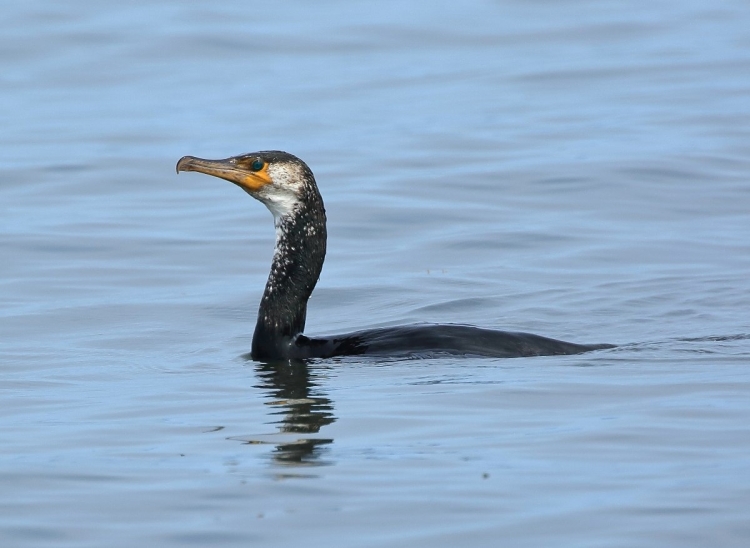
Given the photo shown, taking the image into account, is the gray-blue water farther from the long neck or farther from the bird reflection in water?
the long neck

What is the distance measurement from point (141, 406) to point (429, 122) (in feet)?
47.9

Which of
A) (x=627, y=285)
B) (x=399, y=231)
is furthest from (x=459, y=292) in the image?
(x=399, y=231)

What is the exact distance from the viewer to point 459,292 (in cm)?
1291

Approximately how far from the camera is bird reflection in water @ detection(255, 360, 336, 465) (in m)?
7.39

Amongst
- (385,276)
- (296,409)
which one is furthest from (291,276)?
(385,276)

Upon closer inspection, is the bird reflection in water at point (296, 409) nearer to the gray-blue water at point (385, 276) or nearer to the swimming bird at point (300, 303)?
the gray-blue water at point (385, 276)

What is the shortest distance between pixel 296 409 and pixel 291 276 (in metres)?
1.97

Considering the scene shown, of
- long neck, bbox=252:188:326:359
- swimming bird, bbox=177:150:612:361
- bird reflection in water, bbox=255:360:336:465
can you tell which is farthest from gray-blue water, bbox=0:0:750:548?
long neck, bbox=252:188:326:359

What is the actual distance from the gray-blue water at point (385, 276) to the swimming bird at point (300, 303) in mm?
210

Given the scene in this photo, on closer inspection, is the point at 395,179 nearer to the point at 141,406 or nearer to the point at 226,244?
the point at 226,244

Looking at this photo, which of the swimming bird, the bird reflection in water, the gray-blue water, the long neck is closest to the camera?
the gray-blue water

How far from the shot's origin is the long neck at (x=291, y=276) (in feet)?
33.4

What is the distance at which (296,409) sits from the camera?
334 inches

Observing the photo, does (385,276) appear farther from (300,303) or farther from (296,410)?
(296,410)
